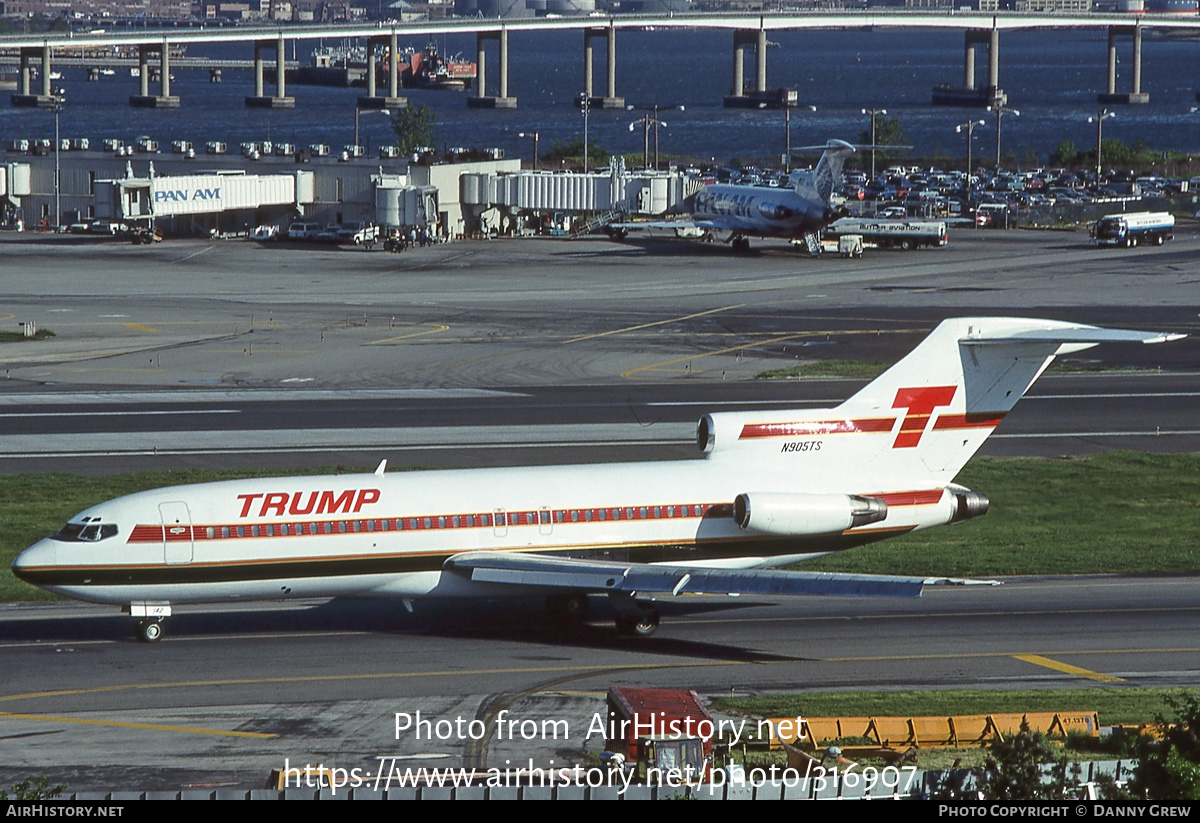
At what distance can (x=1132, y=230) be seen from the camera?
394 feet

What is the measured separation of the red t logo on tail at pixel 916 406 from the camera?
36.3 metres

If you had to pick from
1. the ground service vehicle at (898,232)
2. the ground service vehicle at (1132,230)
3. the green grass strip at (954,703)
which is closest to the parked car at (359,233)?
the ground service vehicle at (898,232)

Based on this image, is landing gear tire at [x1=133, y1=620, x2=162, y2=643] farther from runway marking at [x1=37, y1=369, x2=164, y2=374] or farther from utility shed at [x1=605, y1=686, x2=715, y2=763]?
runway marking at [x1=37, y1=369, x2=164, y2=374]

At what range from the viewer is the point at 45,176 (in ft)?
433

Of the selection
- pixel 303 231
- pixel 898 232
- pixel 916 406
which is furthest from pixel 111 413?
pixel 898 232

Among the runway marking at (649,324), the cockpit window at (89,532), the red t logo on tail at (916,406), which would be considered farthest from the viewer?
the runway marking at (649,324)

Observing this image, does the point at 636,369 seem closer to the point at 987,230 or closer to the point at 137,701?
the point at 137,701

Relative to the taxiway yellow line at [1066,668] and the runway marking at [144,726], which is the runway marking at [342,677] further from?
the taxiway yellow line at [1066,668]

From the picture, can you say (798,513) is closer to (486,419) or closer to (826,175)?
(486,419)

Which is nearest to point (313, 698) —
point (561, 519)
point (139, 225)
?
point (561, 519)

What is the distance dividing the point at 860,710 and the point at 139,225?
4287 inches

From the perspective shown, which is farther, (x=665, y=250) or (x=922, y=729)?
(x=665, y=250)

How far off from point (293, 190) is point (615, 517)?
9801 centimetres

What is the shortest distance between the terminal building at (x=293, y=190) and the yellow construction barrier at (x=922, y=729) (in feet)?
320
